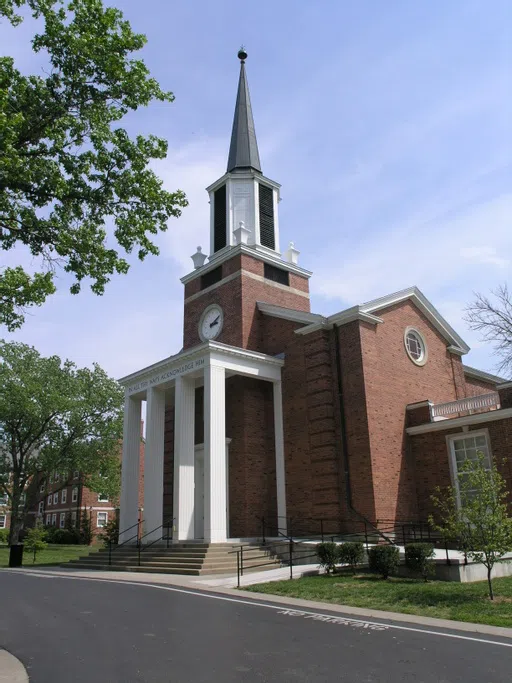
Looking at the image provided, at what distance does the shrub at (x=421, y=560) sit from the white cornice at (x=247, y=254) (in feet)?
50.9

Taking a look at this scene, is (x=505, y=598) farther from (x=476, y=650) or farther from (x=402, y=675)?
(x=402, y=675)

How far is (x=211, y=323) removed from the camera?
26.3 meters

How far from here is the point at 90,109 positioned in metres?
10.9

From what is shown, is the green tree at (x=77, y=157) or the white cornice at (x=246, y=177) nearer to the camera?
the green tree at (x=77, y=157)

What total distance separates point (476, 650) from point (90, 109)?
10.8m

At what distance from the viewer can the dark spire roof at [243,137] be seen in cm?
2909

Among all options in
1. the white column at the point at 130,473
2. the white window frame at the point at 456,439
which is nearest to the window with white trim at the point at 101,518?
the white column at the point at 130,473

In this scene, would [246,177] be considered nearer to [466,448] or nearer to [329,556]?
[466,448]

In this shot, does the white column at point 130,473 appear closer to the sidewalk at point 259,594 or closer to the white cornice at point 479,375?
the sidewalk at point 259,594

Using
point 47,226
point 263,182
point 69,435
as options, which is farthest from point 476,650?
point 69,435

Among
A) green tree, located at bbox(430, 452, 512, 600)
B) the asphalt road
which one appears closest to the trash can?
the asphalt road

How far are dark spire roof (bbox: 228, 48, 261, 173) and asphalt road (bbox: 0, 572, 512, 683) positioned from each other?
22971mm

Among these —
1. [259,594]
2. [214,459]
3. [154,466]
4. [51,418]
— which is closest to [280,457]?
[214,459]

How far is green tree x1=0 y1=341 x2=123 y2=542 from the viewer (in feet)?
120
